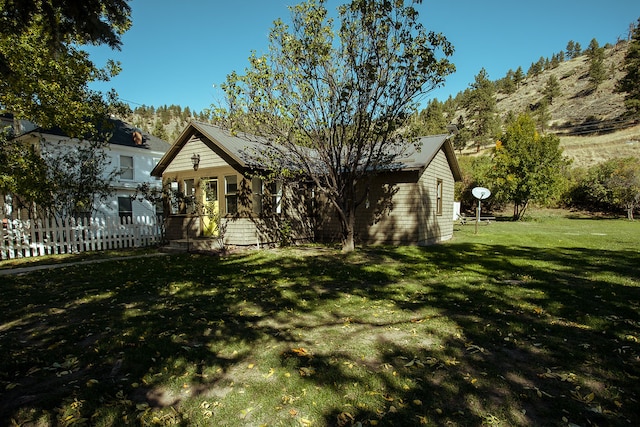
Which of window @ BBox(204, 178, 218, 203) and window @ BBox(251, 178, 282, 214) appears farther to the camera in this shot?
window @ BBox(251, 178, 282, 214)

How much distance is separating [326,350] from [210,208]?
1047 cm

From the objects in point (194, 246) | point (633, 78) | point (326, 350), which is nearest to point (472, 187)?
point (194, 246)

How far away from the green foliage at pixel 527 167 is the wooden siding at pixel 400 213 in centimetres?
1563

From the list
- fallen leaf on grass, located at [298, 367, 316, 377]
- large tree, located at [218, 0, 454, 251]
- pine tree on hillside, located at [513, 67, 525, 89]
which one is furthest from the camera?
pine tree on hillside, located at [513, 67, 525, 89]

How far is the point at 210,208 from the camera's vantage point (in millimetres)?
13375

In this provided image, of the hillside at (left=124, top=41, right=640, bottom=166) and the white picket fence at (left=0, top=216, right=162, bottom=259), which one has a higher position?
the hillside at (left=124, top=41, right=640, bottom=166)

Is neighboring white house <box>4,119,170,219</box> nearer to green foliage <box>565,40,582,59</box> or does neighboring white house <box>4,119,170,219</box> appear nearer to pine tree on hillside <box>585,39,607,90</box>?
pine tree on hillside <box>585,39,607,90</box>

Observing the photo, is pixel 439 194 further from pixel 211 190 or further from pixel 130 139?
pixel 130 139

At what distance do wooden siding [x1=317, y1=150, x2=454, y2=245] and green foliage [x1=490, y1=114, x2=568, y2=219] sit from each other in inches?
615

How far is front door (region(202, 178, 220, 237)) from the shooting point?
518 inches

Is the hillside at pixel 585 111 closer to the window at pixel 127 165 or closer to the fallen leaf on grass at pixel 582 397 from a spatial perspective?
the window at pixel 127 165

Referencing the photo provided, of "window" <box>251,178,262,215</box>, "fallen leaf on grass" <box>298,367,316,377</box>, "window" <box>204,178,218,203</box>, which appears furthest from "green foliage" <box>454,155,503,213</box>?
"fallen leaf on grass" <box>298,367,316,377</box>

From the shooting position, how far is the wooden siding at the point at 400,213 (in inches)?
531

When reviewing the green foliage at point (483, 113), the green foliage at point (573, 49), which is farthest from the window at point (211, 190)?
the green foliage at point (573, 49)
